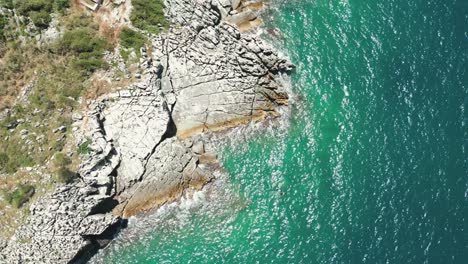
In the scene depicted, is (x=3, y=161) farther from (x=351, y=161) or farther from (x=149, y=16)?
(x=351, y=161)

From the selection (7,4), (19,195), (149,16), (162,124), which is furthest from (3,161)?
(149,16)

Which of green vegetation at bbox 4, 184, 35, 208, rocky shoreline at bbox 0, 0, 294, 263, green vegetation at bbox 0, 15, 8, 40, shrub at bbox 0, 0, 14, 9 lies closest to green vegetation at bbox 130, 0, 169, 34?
rocky shoreline at bbox 0, 0, 294, 263

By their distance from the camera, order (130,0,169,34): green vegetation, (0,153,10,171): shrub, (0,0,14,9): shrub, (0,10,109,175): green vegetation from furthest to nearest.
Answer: (130,0,169,34): green vegetation < (0,0,14,9): shrub < (0,10,109,175): green vegetation < (0,153,10,171): shrub

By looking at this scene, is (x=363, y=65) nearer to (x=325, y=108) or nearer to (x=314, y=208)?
(x=325, y=108)

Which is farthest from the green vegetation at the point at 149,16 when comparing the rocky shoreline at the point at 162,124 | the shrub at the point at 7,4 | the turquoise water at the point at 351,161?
the turquoise water at the point at 351,161

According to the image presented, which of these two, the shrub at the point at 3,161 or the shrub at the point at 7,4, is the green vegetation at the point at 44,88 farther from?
the shrub at the point at 7,4

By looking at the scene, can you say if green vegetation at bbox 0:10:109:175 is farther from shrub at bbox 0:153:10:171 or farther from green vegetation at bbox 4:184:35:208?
green vegetation at bbox 4:184:35:208
